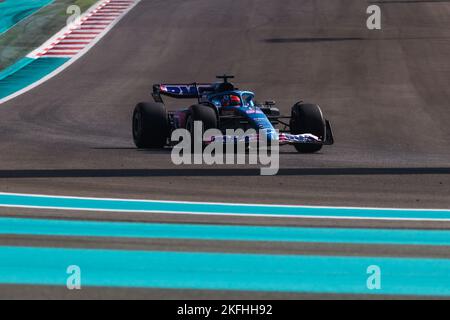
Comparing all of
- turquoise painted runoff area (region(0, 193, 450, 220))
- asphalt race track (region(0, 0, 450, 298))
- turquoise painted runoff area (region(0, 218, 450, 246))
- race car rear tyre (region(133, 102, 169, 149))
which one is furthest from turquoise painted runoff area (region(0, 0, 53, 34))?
turquoise painted runoff area (region(0, 218, 450, 246))

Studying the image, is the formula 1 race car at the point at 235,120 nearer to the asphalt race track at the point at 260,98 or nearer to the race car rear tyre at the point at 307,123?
the race car rear tyre at the point at 307,123

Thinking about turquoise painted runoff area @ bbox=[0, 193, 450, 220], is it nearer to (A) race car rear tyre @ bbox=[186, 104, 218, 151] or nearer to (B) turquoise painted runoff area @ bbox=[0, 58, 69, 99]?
(A) race car rear tyre @ bbox=[186, 104, 218, 151]

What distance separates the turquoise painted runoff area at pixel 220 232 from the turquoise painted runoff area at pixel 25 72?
1643cm

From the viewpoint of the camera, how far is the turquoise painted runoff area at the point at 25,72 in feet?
88.7

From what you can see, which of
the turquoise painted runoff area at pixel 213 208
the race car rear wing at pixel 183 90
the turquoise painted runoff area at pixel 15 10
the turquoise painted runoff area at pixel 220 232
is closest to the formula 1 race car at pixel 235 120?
the race car rear wing at pixel 183 90

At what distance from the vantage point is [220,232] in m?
9.48

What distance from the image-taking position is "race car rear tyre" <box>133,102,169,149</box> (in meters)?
16.2

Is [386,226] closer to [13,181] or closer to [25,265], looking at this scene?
[25,265]

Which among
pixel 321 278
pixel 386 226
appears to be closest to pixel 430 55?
pixel 386 226

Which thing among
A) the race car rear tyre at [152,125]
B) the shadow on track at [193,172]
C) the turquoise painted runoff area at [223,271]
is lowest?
the turquoise painted runoff area at [223,271]

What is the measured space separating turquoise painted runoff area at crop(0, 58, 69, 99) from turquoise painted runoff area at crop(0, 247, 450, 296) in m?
17.9

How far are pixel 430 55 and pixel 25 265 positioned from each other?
2414cm

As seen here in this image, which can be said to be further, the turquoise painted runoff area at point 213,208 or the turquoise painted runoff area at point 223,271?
the turquoise painted runoff area at point 213,208

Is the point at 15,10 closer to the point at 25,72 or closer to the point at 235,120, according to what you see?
the point at 25,72
